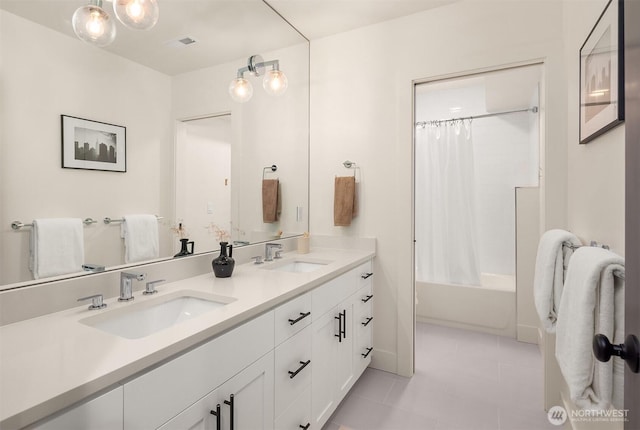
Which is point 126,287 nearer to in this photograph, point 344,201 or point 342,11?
point 344,201

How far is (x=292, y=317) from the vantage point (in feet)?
4.59

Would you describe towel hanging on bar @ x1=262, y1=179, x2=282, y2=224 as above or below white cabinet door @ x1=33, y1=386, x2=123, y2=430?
above

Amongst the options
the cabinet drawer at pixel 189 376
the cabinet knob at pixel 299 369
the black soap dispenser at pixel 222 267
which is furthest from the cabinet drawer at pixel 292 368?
the black soap dispenser at pixel 222 267

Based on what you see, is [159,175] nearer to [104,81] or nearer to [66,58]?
[104,81]

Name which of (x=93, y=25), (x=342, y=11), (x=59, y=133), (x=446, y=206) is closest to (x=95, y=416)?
(x=59, y=133)

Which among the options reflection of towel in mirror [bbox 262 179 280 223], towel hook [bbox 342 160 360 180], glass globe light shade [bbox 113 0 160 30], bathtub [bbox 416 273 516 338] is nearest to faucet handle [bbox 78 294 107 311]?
glass globe light shade [bbox 113 0 160 30]

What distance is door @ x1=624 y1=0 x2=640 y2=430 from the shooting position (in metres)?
0.57

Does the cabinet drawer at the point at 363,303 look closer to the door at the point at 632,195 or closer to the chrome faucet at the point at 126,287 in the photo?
the chrome faucet at the point at 126,287

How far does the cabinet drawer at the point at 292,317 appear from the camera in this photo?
1.31 m

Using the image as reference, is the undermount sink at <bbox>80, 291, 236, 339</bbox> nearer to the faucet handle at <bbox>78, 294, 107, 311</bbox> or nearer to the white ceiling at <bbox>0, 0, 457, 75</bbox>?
the faucet handle at <bbox>78, 294, 107, 311</bbox>

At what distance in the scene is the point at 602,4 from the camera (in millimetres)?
1243

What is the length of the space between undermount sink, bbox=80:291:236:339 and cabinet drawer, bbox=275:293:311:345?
0.68 ft

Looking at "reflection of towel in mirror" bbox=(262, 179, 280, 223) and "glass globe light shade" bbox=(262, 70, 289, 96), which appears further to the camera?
"reflection of towel in mirror" bbox=(262, 179, 280, 223)

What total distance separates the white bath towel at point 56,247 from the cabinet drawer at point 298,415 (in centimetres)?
98
